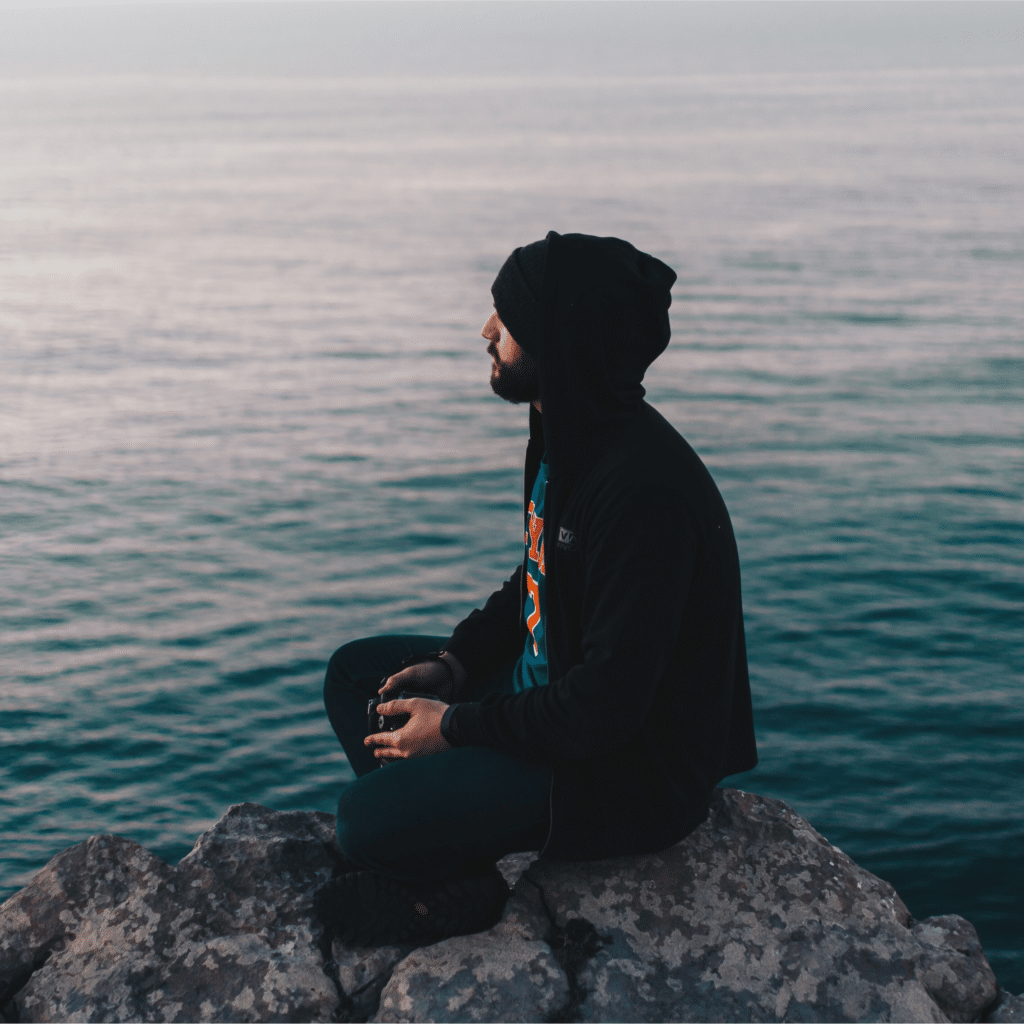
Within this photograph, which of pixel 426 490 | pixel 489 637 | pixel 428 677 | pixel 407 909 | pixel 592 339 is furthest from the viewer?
pixel 426 490

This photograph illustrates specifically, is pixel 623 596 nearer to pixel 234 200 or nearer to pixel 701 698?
pixel 701 698

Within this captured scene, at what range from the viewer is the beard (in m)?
3.57

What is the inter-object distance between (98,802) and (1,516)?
18.0ft

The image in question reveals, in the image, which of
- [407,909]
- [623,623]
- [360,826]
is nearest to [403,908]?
[407,909]

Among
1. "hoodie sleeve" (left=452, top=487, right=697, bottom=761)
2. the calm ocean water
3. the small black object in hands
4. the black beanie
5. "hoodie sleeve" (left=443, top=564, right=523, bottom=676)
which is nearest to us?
"hoodie sleeve" (left=452, top=487, right=697, bottom=761)

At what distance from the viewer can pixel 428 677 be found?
4.10 m

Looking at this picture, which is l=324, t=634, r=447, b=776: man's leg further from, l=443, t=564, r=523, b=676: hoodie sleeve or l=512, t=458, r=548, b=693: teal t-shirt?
l=512, t=458, r=548, b=693: teal t-shirt

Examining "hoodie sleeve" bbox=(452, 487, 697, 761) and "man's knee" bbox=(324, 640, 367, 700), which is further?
"man's knee" bbox=(324, 640, 367, 700)

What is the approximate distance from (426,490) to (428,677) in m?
8.30

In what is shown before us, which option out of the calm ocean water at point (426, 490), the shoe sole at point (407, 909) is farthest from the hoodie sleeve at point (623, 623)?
the calm ocean water at point (426, 490)

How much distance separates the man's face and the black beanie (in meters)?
0.04

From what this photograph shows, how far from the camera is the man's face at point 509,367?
11.7 ft

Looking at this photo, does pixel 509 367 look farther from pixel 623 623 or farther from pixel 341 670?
pixel 341 670

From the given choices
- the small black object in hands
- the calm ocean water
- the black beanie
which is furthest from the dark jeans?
the calm ocean water
